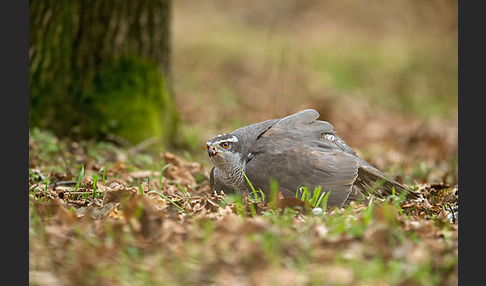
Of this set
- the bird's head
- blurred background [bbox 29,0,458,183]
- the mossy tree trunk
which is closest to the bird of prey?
the bird's head

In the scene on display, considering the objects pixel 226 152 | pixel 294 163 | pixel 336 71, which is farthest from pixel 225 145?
pixel 336 71

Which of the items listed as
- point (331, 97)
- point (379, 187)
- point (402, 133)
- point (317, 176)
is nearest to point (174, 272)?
point (317, 176)

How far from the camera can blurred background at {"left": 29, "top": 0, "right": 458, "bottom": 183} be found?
6168mm

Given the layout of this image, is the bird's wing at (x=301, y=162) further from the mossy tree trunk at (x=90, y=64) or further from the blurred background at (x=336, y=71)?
the mossy tree trunk at (x=90, y=64)

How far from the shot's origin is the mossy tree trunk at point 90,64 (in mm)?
6117

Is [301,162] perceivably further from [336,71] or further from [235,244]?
[336,71]

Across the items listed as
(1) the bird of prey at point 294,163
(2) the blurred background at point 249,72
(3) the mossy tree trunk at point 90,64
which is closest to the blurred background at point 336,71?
(2) the blurred background at point 249,72

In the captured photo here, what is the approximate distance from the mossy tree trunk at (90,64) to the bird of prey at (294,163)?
2.22 metres

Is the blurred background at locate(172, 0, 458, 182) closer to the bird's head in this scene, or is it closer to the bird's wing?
the bird's head

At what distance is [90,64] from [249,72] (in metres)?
6.19

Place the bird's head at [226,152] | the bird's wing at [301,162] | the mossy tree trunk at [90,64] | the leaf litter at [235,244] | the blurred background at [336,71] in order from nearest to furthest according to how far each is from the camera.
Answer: the leaf litter at [235,244] < the bird's wing at [301,162] < the bird's head at [226,152] < the mossy tree trunk at [90,64] < the blurred background at [336,71]

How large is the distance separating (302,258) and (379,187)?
6.22 feet

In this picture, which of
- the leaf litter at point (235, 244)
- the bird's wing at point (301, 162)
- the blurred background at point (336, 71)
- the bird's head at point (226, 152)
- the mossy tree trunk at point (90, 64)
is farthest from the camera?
the blurred background at point (336, 71)

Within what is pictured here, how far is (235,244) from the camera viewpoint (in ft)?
9.62
